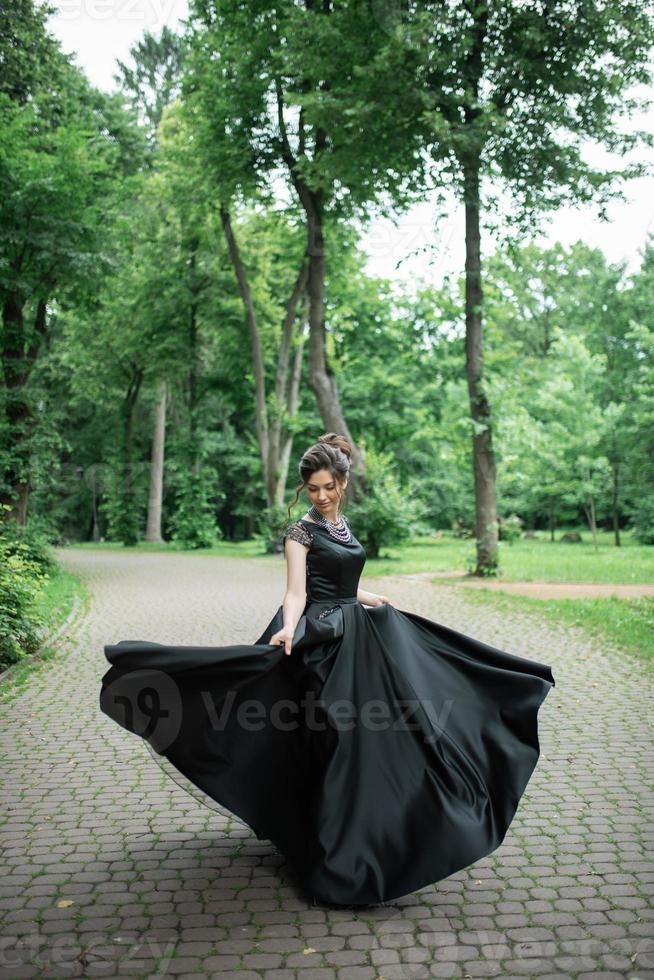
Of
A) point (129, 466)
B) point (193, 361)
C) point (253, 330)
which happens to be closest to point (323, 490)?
point (253, 330)

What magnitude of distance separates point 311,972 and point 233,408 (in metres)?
42.0

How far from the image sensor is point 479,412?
1919 centimetres

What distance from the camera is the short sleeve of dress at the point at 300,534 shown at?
4.61 meters

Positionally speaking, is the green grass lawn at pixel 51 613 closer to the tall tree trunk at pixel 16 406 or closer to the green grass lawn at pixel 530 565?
the tall tree trunk at pixel 16 406

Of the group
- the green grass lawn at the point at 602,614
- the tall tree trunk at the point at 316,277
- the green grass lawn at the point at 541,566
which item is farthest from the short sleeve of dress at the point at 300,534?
the tall tree trunk at the point at 316,277

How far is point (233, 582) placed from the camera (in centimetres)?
2002

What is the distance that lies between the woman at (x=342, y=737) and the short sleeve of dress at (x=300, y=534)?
0.04 ft

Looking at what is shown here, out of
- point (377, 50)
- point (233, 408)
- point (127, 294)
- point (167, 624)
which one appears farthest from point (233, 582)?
point (233, 408)

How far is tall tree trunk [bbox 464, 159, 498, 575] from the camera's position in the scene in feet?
62.2

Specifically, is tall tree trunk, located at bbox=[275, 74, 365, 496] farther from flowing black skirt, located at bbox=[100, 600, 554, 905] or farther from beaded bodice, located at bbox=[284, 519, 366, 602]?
flowing black skirt, located at bbox=[100, 600, 554, 905]

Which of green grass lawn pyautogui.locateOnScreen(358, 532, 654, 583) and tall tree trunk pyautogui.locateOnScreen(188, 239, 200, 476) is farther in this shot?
tall tree trunk pyautogui.locateOnScreen(188, 239, 200, 476)

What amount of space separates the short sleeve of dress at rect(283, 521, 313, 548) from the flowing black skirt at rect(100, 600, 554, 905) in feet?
1.32

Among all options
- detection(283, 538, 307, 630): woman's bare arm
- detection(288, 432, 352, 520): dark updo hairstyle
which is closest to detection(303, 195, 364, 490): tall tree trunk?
detection(288, 432, 352, 520): dark updo hairstyle

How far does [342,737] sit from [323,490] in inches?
51.2
